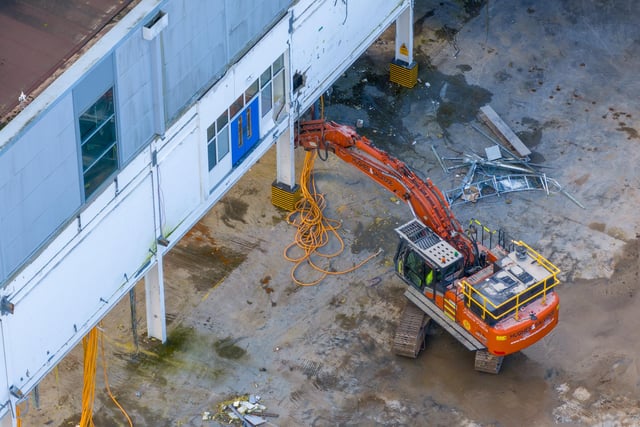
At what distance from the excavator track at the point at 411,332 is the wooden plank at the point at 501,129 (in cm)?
815

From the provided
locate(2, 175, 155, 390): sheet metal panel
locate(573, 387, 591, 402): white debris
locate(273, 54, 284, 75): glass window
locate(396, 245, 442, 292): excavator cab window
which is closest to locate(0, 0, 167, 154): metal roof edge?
locate(2, 175, 155, 390): sheet metal panel

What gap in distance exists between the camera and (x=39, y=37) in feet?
95.6

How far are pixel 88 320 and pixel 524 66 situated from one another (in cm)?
2039

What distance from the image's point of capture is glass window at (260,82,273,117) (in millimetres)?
35594

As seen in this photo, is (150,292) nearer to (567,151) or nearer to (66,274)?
(66,274)

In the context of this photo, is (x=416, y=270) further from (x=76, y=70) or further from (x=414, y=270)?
(x=76, y=70)

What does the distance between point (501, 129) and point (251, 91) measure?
10538mm

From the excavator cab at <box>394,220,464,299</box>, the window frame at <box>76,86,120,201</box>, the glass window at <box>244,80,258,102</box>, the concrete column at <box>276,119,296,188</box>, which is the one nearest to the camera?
the window frame at <box>76,86,120,201</box>

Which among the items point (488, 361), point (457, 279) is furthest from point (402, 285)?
point (488, 361)

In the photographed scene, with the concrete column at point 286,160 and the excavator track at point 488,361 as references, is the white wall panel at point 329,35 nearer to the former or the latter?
the concrete column at point 286,160

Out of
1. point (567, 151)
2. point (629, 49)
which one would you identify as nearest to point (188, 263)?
point (567, 151)

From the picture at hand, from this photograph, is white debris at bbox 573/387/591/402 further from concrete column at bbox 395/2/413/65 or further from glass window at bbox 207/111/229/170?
concrete column at bbox 395/2/413/65

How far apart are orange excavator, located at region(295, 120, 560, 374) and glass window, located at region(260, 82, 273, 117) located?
1.71 m

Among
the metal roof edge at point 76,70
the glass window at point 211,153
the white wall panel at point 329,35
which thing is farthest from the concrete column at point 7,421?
the white wall panel at point 329,35
